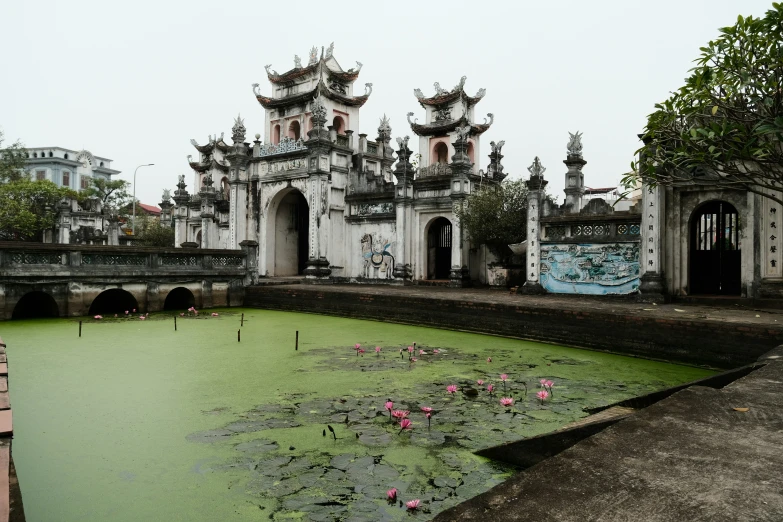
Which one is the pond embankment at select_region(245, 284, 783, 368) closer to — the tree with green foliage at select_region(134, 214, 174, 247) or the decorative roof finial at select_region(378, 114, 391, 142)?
the decorative roof finial at select_region(378, 114, 391, 142)

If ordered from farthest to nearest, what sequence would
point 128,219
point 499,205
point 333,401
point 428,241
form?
point 128,219 < point 428,241 < point 499,205 < point 333,401

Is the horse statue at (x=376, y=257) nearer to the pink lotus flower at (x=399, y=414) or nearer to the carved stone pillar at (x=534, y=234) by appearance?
the carved stone pillar at (x=534, y=234)

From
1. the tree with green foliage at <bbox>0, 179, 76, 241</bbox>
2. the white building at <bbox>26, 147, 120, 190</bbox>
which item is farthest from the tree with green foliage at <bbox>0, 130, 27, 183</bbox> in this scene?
the white building at <bbox>26, 147, 120, 190</bbox>

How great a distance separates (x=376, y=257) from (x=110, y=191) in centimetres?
3380

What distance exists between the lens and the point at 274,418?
485 centimetres

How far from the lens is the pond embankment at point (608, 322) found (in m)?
7.34

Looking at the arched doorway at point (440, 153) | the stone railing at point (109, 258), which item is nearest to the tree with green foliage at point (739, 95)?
the stone railing at point (109, 258)

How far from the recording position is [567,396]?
18.6ft

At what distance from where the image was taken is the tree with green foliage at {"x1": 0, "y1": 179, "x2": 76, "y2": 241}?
1080 inches

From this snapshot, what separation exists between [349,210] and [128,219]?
1160 inches

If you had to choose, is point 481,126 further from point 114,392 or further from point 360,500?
point 360,500

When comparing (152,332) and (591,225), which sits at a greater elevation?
(591,225)

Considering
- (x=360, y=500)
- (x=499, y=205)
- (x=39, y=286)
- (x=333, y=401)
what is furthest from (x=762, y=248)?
(x=39, y=286)

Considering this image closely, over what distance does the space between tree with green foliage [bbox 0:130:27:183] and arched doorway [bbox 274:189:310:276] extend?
2147 centimetres
